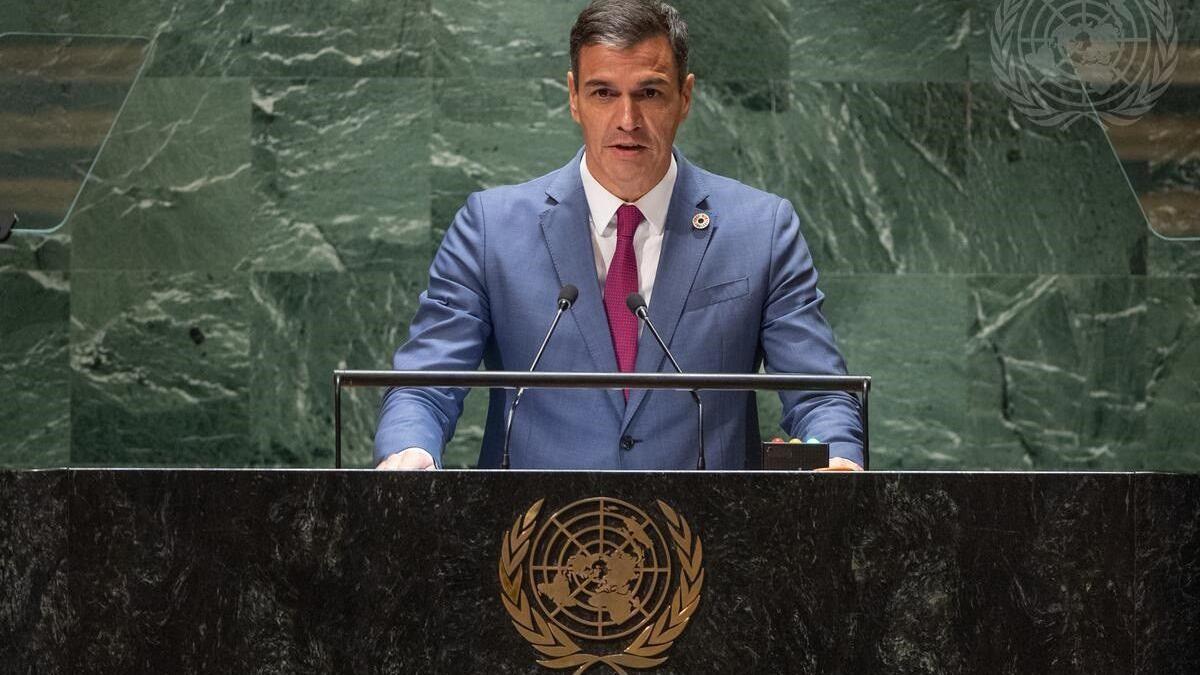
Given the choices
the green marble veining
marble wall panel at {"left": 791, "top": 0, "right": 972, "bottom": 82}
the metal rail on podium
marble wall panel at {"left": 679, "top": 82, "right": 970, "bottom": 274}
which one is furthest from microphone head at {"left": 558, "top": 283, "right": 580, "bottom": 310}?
marble wall panel at {"left": 791, "top": 0, "right": 972, "bottom": 82}

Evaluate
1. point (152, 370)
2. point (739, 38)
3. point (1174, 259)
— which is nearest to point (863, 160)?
point (739, 38)

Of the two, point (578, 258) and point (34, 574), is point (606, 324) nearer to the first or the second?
point (578, 258)

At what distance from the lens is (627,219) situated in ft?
11.5

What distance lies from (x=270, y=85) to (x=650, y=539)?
3587 mm

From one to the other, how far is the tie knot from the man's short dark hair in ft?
1.02

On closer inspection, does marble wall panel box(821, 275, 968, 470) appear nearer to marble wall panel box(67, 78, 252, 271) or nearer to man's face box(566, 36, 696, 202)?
man's face box(566, 36, 696, 202)

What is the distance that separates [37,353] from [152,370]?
0.42 m

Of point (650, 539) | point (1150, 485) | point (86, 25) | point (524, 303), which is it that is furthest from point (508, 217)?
point (86, 25)

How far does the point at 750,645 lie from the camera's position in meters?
2.20

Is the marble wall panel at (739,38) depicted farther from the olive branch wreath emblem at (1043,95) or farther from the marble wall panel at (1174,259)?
the marble wall panel at (1174,259)

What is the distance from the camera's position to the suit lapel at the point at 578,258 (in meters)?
3.32

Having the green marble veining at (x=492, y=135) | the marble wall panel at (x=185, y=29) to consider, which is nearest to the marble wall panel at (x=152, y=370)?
the marble wall panel at (x=185, y=29)

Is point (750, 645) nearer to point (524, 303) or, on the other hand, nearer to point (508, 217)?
point (524, 303)

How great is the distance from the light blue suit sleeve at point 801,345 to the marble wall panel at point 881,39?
193 cm
